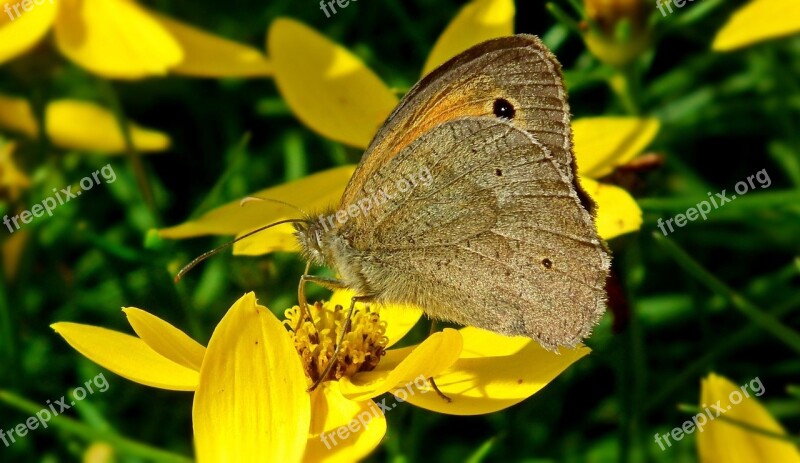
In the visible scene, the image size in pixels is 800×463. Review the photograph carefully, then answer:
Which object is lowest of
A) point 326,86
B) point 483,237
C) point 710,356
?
point 710,356

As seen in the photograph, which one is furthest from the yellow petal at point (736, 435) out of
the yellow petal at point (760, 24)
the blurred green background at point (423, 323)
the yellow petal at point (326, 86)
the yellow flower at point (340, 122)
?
the yellow petal at point (326, 86)

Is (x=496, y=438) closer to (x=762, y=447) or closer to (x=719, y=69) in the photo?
(x=762, y=447)

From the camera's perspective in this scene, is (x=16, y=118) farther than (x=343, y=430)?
Yes

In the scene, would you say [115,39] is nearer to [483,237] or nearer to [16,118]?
[16,118]

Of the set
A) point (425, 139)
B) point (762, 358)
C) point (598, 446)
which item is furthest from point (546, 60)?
point (762, 358)

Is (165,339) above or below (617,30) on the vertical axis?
below

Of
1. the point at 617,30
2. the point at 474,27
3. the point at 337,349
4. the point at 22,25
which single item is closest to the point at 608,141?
the point at 617,30
